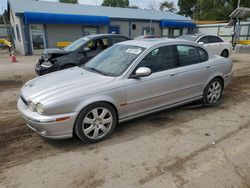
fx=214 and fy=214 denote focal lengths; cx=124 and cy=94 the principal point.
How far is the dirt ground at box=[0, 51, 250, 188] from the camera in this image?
2.66m

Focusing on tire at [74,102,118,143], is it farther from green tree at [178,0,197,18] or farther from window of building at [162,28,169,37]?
green tree at [178,0,197,18]

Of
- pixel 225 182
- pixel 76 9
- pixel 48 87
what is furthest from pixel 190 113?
pixel 76 9

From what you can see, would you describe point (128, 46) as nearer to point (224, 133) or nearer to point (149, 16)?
point (224, 133)

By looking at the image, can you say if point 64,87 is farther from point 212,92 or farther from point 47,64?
point 47,64

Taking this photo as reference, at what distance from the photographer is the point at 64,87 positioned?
11.0ft

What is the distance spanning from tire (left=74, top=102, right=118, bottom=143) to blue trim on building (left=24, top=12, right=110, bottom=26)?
1509 centimetres

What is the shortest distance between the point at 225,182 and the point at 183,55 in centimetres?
260

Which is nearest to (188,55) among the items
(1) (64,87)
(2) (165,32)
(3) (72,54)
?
(1) (64,87)

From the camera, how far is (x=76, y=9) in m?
20.8

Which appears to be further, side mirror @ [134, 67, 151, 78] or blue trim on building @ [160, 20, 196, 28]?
blue trim on building @ [160, 20, 196, 28]

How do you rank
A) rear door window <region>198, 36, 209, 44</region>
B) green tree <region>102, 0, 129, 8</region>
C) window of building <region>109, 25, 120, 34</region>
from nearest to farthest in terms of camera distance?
rear door window <region>198, 36, 209, 44</region>
window of building <region>109, 25, 120, 34</region>
green tree <region>102, 0, 129, 8</region>

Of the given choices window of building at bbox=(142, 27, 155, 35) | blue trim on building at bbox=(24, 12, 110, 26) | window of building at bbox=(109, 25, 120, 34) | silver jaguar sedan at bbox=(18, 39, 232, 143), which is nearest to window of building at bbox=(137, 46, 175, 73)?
silver jaguar sedan at bbox=(18, 39, 232, 143)

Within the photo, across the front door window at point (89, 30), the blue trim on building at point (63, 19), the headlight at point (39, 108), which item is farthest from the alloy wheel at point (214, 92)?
the front door window at point (89, 30)

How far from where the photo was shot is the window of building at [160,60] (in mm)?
3920
